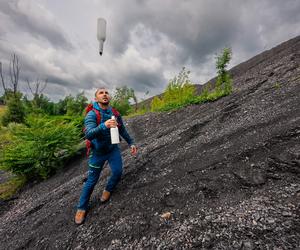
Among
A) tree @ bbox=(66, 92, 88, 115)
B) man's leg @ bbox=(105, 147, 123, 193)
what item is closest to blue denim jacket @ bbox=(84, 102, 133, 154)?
man's leg @ bbox=(105, 147, 123, 193)

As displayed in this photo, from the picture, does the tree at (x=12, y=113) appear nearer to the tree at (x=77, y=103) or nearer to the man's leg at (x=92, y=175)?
the tree at (x=77, y=103)

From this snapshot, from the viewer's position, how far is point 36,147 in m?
5.52

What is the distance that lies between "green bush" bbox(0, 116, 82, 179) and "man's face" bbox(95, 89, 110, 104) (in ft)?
11.5

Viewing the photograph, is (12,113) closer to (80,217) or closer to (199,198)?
(80,217)

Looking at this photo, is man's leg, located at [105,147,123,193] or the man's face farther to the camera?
man's leg, located at [105,147,123,193]

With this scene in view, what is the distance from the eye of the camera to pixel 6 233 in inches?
147

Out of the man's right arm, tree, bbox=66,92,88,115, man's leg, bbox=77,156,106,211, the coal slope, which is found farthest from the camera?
tree, bbox=66,92,88,115

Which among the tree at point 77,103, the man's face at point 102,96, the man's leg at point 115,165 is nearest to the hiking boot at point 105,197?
the man's leg at point 115,165

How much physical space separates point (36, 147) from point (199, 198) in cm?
508

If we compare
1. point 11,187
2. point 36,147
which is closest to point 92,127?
point 36,147

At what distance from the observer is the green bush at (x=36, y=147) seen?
5469 millimetres

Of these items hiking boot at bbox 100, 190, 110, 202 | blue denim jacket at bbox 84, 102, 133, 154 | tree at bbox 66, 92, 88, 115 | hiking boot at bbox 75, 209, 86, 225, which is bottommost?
hiking boot at bbox 75, 209, 86, 225

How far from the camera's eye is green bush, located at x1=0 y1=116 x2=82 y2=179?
17.9ft

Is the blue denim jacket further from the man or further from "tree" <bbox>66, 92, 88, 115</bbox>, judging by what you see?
"tree" <bbox>66, 92, 88, 115</bbox>
